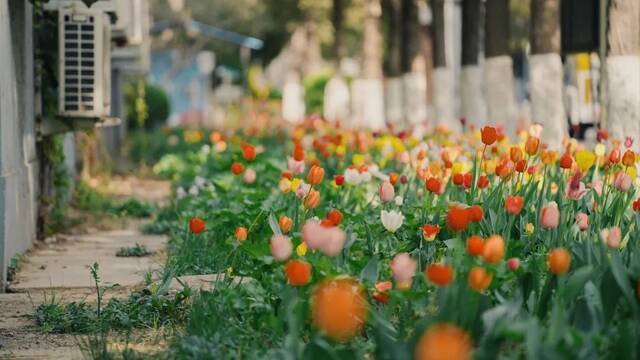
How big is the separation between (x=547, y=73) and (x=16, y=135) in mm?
7116

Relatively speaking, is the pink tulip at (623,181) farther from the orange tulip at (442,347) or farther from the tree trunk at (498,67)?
the tree trunk at (498,67)

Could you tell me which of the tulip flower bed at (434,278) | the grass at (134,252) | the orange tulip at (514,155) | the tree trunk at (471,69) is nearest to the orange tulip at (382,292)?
the tulip flower bed at (434,278)

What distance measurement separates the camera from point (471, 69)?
20.2 meters

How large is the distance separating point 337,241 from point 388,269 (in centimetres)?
153

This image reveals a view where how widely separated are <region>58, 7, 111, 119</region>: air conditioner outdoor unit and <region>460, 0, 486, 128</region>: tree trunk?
28.9ft

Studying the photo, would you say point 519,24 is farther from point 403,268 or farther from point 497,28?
point 403,268

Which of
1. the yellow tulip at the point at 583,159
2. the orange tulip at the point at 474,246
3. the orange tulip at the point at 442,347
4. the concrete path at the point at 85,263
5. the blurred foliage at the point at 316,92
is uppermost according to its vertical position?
the blurred foliage at the point at 316,92

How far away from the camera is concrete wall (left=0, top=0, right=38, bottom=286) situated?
8852 millimetres

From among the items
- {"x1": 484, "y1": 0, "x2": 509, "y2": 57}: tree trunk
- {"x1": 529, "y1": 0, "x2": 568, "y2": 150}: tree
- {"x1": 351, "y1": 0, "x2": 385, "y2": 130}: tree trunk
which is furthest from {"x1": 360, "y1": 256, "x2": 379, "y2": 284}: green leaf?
{"x1": 351, "y1": 0, "x2": 385, "y2": 130}: tree trunk

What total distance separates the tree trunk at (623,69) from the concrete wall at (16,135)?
5.11 meters

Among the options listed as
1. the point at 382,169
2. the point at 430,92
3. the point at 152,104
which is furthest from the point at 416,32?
the point at 382,169

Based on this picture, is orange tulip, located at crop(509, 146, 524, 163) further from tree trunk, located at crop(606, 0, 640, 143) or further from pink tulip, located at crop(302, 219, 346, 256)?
tree trunk, located at crop(606, 0, 640, 143)

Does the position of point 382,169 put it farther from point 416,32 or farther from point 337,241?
point 416,32

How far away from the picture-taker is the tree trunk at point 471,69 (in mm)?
20047
